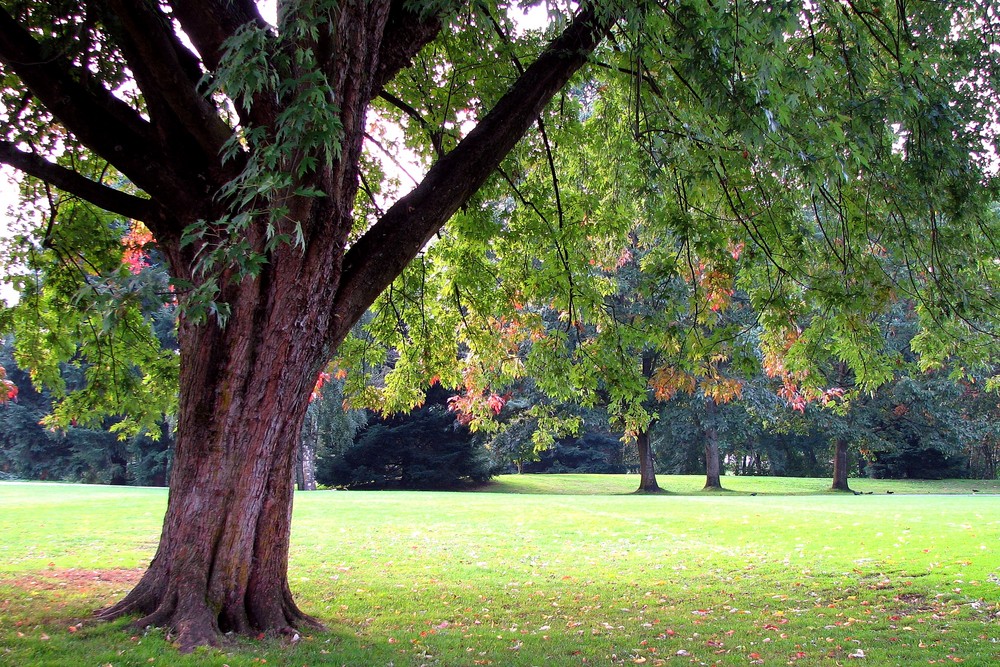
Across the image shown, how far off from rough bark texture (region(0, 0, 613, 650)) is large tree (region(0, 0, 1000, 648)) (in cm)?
2

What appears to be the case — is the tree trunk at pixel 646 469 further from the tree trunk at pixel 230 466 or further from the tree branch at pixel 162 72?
the tree branch at pixel 162 72

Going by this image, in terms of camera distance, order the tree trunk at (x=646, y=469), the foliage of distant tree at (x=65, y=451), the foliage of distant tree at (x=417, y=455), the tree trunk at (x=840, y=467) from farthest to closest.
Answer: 1. the foliage of distant tree at (x=65, y=451)
2. the foliage of distant tree at (x=417, y=455)
3. the tree trunk at (x=840, y=467)
4. the tree trunk at (x=646, y=469)

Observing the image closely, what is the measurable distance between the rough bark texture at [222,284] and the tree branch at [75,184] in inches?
0.4

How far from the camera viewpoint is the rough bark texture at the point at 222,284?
17.4 feet

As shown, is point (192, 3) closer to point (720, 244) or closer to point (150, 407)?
point (720, 244)

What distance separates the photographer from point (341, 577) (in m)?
9.18

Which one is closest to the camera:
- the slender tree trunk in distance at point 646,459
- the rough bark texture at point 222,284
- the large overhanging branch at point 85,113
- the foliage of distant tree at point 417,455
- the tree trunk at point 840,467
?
the rough bark texture at point 222,284

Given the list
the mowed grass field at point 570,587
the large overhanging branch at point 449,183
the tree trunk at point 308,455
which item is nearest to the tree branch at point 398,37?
the large overhanging branch at point 449,183

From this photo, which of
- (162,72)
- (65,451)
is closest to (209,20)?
(162,72)

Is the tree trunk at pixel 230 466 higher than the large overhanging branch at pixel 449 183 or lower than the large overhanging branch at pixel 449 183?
lower

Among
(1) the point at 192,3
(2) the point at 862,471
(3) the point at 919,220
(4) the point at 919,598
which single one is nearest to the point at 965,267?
(3) the point at 919,220

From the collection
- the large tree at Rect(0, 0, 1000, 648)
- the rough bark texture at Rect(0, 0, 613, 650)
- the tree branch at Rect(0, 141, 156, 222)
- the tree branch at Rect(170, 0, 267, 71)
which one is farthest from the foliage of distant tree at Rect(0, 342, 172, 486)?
the tree branch at Rect(170, 0, 267, 71)

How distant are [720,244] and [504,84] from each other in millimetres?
3215

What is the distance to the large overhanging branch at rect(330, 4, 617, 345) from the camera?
6.02 meters
